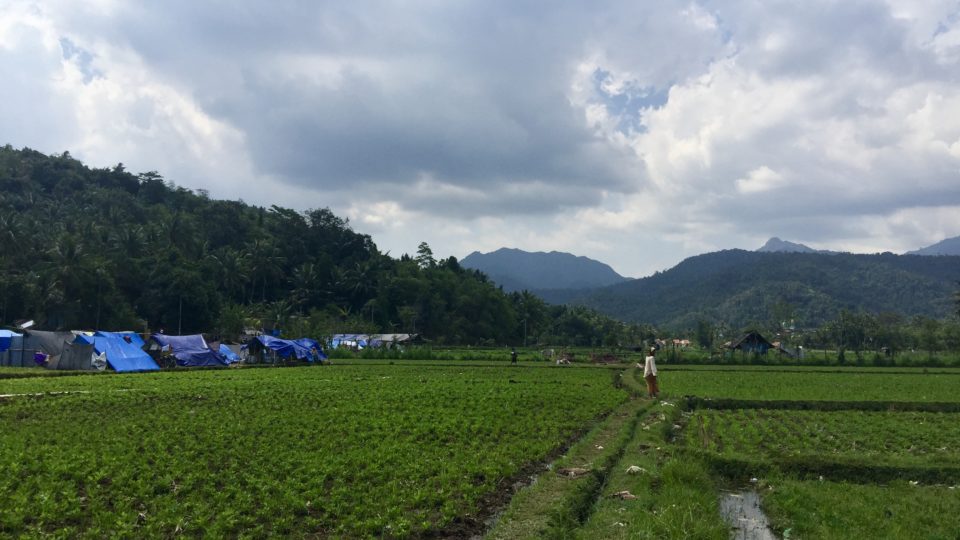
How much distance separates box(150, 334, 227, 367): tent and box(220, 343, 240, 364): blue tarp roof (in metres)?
2.30

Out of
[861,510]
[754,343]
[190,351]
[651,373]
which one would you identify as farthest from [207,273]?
[861,510]

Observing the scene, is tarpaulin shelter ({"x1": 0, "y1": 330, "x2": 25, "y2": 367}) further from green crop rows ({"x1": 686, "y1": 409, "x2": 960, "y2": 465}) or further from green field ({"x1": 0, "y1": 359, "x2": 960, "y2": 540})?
green crop rows ({"x1": 686, "y1": 409, "x2": 960, "y2": 465})

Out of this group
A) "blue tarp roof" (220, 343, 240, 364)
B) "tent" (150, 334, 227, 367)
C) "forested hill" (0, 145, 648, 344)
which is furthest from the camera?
"forested hill" (0, 145, 648, 344)

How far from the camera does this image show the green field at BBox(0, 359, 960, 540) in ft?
31.3

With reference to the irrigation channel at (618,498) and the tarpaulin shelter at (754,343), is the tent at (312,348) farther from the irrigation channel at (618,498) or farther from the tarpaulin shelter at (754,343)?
the tarpaulin shelter at (754,343)

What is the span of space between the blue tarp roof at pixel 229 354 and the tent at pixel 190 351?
7.54 ft

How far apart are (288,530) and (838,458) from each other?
11.4 metres

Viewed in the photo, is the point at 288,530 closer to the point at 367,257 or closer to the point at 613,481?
the point at 613,481

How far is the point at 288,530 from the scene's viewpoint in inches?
361

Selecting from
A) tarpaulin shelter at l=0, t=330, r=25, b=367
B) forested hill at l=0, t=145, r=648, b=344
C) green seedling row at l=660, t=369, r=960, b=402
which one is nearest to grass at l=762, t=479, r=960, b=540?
green seedling row at l=660, t=369, r=960, b=402

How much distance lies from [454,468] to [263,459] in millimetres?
4153

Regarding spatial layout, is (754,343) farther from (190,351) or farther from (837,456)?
(837,456)

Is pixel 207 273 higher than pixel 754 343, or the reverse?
pixel 207 273

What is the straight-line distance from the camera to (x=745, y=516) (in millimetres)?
10977
